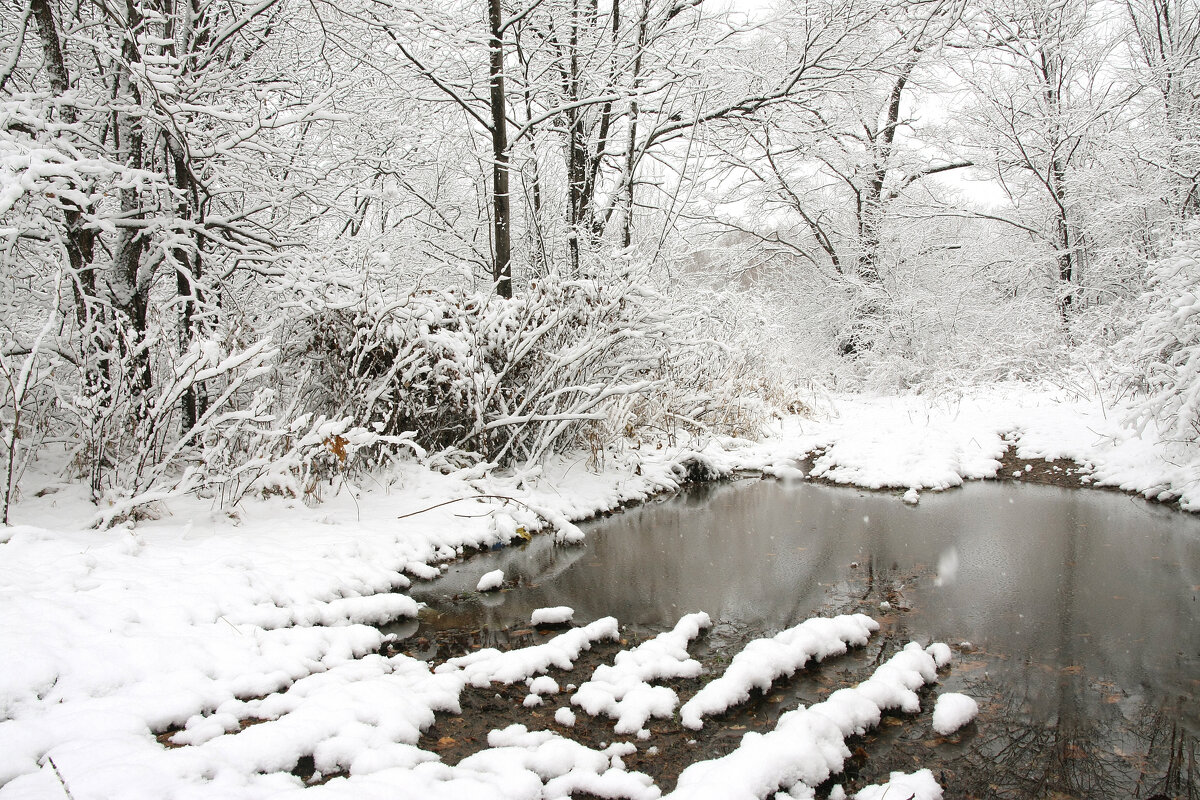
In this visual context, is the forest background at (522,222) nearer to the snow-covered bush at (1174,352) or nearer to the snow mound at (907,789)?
the snow-covered bush at (1174,352)

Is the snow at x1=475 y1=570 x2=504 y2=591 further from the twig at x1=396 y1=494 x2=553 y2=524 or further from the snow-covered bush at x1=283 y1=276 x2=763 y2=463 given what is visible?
the snow-covered bush at x1=283 y1=276 x2=763 y2=463

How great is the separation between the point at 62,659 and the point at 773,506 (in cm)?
533

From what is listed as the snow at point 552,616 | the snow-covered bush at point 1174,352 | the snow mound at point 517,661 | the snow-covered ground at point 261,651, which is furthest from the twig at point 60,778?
the snow-covered bush at point 1174,352

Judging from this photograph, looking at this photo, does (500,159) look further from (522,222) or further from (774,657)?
(774,657)

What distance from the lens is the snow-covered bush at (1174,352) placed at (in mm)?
5160

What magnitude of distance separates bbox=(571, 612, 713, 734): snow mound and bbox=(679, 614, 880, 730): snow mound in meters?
0.13

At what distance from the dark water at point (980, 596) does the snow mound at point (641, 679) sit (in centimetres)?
26

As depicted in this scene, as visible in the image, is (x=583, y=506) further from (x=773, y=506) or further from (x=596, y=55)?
(x=596, y=55)

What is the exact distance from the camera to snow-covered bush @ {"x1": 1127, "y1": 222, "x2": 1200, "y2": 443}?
5160mm

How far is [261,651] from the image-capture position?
296 centimetres

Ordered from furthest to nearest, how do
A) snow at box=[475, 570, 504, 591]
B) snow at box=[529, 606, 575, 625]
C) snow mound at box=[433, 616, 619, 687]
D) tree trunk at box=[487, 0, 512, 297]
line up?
tree trunk at box=[487, 0, 512, 297], snow at box=[475, 570, 504, 591], snow at box=[529, 606, 575, 625], snow mound at box=[433, 616, 619, 687]

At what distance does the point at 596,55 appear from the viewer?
891 cm

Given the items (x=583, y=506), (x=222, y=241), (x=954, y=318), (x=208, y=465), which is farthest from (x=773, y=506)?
(x=954, y=318)

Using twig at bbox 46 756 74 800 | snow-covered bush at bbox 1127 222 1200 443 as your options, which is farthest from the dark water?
twig at bbox 46 756 74 800
